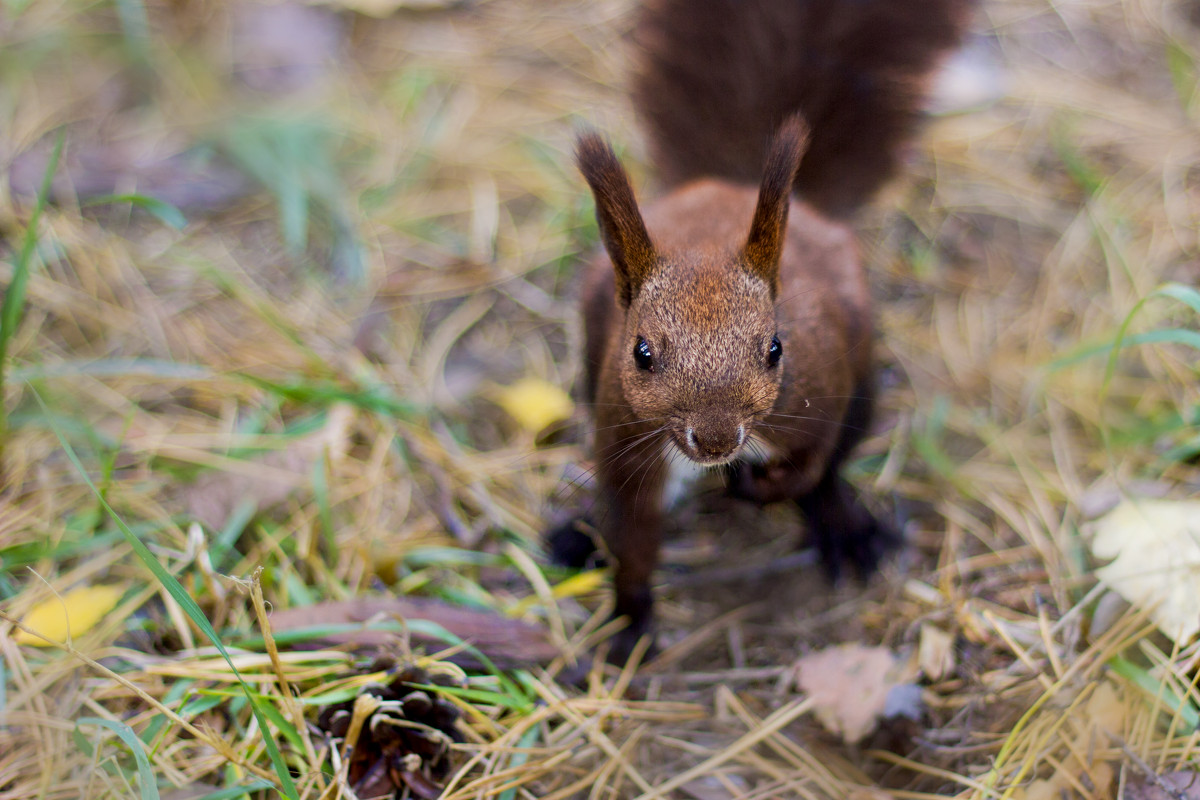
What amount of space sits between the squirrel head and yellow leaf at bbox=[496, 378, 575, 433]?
2.67ft

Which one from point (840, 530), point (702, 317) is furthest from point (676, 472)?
point (702, 317)

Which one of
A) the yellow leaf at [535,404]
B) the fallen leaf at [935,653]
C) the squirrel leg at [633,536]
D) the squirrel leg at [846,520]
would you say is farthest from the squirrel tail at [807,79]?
the fallen leaf at [935,653]

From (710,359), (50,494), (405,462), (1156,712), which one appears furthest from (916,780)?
(50,494)

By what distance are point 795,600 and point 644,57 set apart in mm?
1521

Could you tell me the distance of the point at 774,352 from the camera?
1851 mm

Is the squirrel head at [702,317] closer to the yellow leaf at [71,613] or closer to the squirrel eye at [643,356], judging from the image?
the squirrel eye at [643,356]

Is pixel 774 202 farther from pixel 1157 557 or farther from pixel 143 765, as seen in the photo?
pixel 143 765

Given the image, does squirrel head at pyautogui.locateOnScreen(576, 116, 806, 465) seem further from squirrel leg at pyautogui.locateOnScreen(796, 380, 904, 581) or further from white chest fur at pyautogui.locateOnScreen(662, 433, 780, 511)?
squirrel leg at pyautogui.locateOnScreen(796, 380, 904, 581)

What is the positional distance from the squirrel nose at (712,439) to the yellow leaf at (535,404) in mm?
1023

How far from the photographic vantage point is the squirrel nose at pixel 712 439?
67.2 inches

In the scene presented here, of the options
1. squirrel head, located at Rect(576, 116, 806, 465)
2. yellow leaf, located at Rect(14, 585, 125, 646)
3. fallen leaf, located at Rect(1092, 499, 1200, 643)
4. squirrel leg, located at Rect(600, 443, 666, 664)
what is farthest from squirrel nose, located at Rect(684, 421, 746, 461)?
yellow leaf, located at Rect(14, 585, 125, 646)

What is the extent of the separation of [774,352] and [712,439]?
0.26 m

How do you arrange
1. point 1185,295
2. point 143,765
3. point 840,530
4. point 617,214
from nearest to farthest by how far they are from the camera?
point 143,765
point 617,214
point 1185,295
point 840,530

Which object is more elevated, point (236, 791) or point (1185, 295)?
point (1185, 295)
